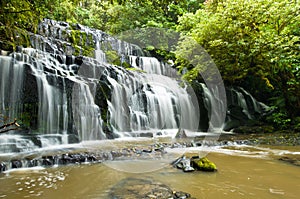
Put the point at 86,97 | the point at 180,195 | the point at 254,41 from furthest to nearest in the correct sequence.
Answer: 1. the point at 254,41
2. the point at 86,97
3. the point at 180,195

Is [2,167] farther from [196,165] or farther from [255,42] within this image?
[255,42]

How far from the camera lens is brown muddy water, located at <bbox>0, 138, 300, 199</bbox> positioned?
2.88 metres

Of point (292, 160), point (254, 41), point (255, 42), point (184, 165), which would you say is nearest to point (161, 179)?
point (184, 165)

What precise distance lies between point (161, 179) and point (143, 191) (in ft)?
2.09

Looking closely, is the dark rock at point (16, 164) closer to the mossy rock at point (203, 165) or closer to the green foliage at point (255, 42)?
the mossy rock at point (203, 165)

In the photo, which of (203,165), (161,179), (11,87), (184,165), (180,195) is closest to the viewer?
(180,195)

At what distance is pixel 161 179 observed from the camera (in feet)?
11.2

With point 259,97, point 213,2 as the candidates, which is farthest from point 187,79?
point 213,2

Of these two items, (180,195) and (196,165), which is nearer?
(180,195)

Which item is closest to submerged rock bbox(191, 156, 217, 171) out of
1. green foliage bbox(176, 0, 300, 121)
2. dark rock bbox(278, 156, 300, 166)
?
dark rock bbox(278, 156, 300, 166)

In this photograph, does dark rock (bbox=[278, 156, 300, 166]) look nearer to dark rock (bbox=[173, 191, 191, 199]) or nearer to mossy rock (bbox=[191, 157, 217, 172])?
mossy rock (bbox=[191, 157, 217, 172])

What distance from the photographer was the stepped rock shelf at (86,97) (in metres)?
6.82

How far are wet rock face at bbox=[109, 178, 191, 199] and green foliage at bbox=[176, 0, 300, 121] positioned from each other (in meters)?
7.79

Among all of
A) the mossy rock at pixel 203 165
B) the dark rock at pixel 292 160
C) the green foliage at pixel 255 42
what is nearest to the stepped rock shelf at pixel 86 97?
the green foliage at pixel 255 42
